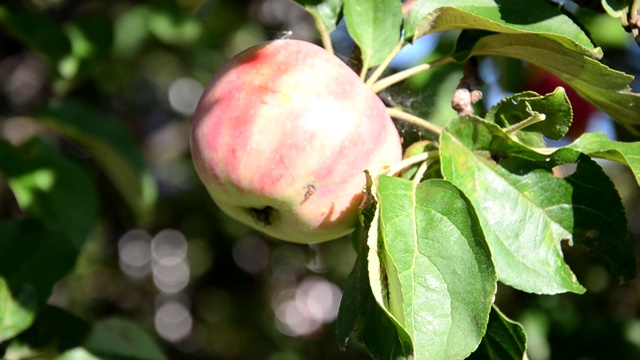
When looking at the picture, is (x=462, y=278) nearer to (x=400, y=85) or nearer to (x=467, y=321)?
(x=467, y=321)

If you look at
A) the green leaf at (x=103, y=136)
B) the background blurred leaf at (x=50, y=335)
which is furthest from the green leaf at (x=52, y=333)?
the green leaf at (x=103, y=136)

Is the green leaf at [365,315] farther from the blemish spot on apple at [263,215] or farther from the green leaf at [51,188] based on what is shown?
the green leaf at [51,188]

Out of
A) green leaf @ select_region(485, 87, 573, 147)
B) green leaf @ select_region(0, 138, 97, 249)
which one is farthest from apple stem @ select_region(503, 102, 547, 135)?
green leaf @ select_region(0, 138, 97, 249)

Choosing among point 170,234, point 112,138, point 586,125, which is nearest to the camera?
point 112,138

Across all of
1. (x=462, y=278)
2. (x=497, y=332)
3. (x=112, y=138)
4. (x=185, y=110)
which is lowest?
(x=185, y=110)

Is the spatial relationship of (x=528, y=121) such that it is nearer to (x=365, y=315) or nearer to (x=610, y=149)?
(x=610, y=149)

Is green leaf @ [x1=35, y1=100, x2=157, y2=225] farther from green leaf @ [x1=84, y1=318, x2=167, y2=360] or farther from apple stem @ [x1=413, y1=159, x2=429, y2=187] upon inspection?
apple stem @ [x1=413, y1=159, x2=429, y2=187]

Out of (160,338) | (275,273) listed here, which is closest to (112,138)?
(160,338)

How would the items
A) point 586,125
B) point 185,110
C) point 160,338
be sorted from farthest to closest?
point 185,110 < point 160,338 < point 586,125
